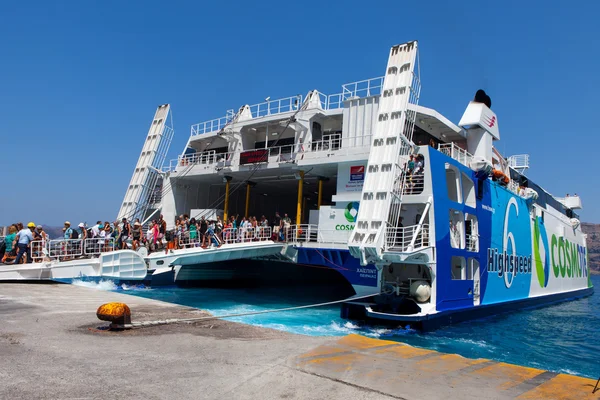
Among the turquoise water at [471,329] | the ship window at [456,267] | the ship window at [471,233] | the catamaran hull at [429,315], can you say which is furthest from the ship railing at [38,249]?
the ship window at [471,233]

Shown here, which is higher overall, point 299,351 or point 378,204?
point 378,204

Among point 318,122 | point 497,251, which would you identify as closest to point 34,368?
point 318,122

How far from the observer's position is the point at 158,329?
8586mm

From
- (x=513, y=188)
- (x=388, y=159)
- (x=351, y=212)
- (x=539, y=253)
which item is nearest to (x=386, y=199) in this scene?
Answer: (x=388, y=159)

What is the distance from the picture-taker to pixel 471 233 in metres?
18.5

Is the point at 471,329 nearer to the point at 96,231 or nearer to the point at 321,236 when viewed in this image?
the point at 321,236

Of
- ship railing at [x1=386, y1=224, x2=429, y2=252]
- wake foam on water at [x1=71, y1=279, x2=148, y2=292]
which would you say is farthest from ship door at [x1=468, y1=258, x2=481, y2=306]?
wake foam on water at [x1=71, y1=279, x2=148, y2=292]

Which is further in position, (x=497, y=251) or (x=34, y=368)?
(x=497, y=251)

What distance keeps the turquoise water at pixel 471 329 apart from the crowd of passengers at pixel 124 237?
8.60 feet

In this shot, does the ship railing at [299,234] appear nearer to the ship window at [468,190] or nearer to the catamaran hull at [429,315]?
the catamaran hull at [429,315]

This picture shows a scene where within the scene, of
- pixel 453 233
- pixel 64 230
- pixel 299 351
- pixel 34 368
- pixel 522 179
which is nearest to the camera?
pixel 34 368

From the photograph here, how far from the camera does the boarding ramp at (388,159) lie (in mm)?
14359

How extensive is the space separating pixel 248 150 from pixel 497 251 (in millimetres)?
12511

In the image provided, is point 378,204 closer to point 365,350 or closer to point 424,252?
point 424,252
